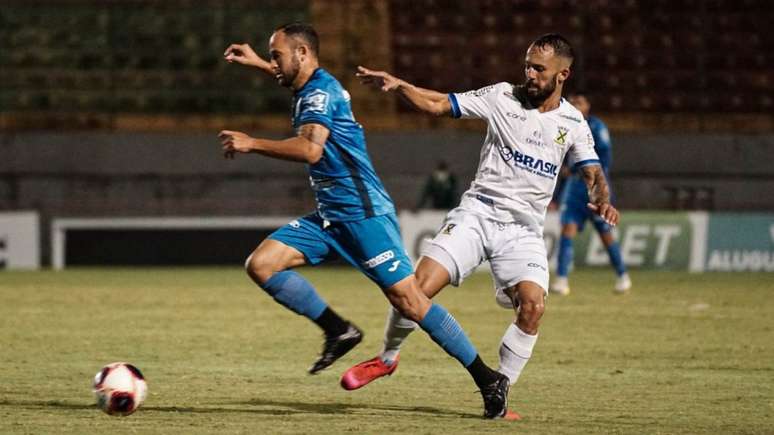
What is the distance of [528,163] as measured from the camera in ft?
22.4

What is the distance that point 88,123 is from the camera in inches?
805

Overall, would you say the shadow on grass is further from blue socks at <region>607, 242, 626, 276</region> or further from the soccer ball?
blue socks at <region>607, 242, 626, 276</region>

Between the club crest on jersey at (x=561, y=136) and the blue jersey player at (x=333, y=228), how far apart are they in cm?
93

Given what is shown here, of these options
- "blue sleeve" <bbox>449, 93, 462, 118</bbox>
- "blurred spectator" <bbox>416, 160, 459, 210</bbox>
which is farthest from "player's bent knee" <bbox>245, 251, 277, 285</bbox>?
"blurred spectator" <bbox>416, 160, 459, 210</bbox>

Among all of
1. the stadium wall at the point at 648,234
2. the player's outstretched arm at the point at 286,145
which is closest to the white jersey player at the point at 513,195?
the player's outstretched arm at the point at 286,145

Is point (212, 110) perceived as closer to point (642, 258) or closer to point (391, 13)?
point (391, 13)

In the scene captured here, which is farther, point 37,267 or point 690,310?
point 37,267

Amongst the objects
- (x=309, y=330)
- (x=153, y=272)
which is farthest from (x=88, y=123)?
(x=309, y=330)

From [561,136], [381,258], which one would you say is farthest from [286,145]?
[561,136]

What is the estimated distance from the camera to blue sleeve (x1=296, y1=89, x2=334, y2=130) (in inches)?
249

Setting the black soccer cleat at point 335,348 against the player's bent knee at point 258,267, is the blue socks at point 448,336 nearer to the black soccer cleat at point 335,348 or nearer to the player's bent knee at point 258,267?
the black soccer cleat at point 335,348

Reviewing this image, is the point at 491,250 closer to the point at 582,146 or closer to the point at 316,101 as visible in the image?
the point at 582,146

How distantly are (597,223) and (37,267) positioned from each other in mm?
8532

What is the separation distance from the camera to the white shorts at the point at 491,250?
265 inches
